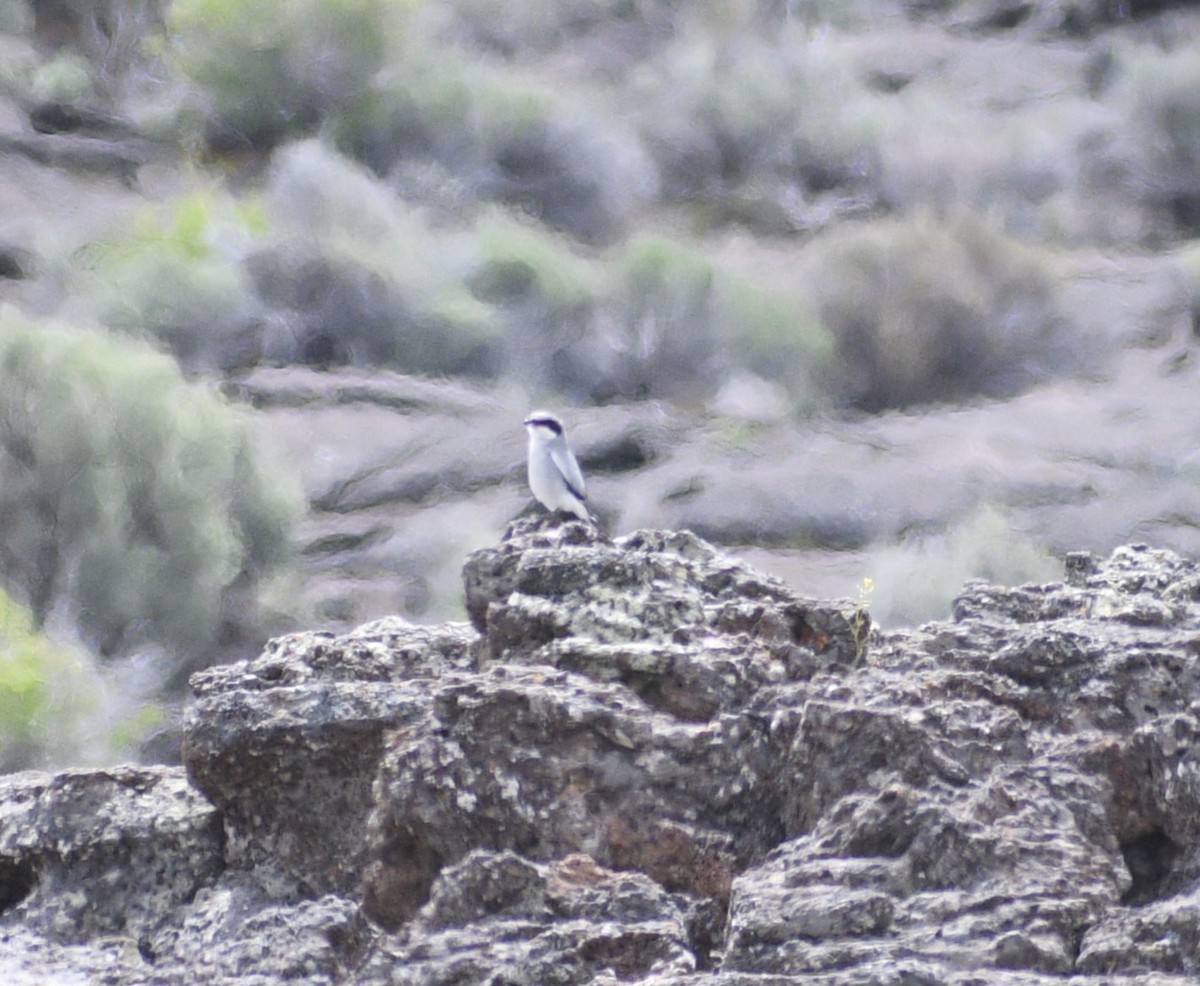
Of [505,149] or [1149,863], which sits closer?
[1149,863]

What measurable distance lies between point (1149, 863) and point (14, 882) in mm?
2534

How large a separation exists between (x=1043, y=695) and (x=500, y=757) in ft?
4.03

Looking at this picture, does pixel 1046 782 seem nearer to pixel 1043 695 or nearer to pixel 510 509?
pixel 1043 695

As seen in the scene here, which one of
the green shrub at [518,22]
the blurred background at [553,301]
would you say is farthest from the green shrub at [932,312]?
the green shrub at [518,22]

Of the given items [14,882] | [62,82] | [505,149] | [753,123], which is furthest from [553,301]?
[14,882]

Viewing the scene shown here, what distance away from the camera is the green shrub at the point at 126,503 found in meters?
14.5

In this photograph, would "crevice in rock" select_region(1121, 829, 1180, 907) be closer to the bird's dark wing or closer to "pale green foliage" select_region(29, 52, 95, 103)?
the bird's dark wing

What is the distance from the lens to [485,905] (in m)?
4.07

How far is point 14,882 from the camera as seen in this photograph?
4.79 meters

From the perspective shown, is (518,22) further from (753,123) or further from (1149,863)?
(1149,863)

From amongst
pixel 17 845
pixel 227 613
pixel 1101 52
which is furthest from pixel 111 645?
pixel 1101 52

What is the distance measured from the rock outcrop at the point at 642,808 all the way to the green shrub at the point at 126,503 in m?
9.56

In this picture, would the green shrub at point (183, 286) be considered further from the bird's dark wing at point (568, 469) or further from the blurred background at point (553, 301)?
the bird's dark wing at point (568, 469)

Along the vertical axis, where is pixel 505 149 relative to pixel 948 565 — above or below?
above
